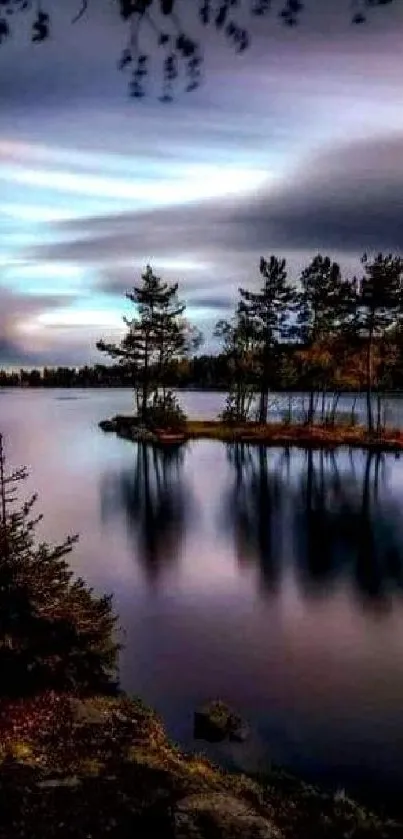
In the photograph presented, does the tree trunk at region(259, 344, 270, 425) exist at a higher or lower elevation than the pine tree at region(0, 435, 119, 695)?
higher

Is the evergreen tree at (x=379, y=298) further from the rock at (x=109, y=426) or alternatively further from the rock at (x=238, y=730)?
Result: the rock at (x=238, y=730)

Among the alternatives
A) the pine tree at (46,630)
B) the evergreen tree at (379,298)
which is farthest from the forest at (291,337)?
the pine tree at (46,630)

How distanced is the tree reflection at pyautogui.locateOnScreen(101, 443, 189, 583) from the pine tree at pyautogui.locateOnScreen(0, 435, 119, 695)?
7561 mm

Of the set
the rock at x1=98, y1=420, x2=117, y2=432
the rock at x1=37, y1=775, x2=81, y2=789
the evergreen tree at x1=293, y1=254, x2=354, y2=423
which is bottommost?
the rock at x1=37, y1=775, x2=81, y2=789

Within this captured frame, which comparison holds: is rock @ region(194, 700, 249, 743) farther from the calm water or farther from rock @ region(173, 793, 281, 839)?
rock @ region(173, 793, 281, 839)

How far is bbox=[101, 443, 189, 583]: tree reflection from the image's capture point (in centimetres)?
2393

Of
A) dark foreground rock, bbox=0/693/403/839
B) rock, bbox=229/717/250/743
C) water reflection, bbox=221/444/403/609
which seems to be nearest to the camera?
dark foreground rock, bbox=0/693/403/839

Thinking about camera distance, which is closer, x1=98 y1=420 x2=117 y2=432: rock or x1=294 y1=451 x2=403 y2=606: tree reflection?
x1=294 y1=451 x2=403 y2=606: tree reflection

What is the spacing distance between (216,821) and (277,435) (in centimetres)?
5383

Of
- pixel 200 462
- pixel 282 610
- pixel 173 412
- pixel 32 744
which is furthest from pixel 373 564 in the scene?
pixel 173 412

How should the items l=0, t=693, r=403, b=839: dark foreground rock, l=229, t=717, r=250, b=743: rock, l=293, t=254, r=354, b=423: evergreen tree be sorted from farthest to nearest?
l=293, t=254, r=354, b=423: evergreen tree → l=229, t=717, r=250, b=743: rock → l=0, t=693, r=403, b=839: dark foreground rock

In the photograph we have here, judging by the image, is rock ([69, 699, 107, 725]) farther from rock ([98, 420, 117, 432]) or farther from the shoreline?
rock ([98, 420, 117, 432])

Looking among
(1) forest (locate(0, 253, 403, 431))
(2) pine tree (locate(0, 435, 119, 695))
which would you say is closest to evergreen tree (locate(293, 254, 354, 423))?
(1) forest (locate(0, 253, 403, 431))

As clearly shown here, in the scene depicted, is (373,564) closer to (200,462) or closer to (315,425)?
(200,462)
